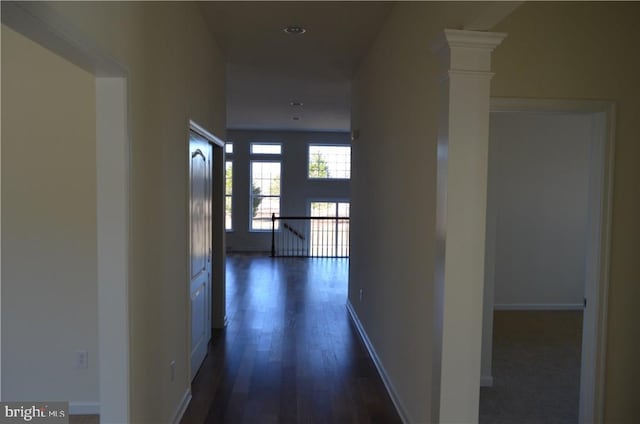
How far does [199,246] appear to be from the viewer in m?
3.74

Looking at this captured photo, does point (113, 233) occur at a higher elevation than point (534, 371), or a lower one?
higher

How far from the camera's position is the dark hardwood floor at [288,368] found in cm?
308

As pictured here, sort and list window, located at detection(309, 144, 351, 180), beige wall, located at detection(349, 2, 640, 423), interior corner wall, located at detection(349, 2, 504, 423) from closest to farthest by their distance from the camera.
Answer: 1. interior corner wall, located at detection(349, 2, 504, 423)
2. beige wall, located at detection(349, 2, 640, 423)
3. window, located at detection(309, 144, 351, 180)

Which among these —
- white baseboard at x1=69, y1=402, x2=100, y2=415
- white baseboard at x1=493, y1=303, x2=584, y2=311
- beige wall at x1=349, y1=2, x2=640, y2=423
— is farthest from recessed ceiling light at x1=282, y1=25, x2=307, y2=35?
white baseboard at x1=493, y1=303, x2=584, y2=311

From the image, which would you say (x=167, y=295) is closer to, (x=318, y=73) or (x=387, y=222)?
(x=387, y=222)

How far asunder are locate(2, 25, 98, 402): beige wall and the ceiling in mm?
1169

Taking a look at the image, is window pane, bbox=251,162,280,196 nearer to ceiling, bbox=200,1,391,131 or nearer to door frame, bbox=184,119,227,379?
ceiling, bbox=200,1,391,131

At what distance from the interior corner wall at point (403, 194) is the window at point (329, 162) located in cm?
696

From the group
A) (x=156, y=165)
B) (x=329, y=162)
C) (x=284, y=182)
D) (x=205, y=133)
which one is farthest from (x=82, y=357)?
(x=329, y=162)

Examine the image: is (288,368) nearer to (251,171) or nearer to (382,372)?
(382,372)

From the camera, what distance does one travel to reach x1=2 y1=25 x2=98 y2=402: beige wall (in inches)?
114

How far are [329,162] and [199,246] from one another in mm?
8167

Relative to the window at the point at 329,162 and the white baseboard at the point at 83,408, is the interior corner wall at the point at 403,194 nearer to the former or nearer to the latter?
the white baseboard at the point at 83,408

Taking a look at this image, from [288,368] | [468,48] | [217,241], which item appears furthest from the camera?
[217,241]
